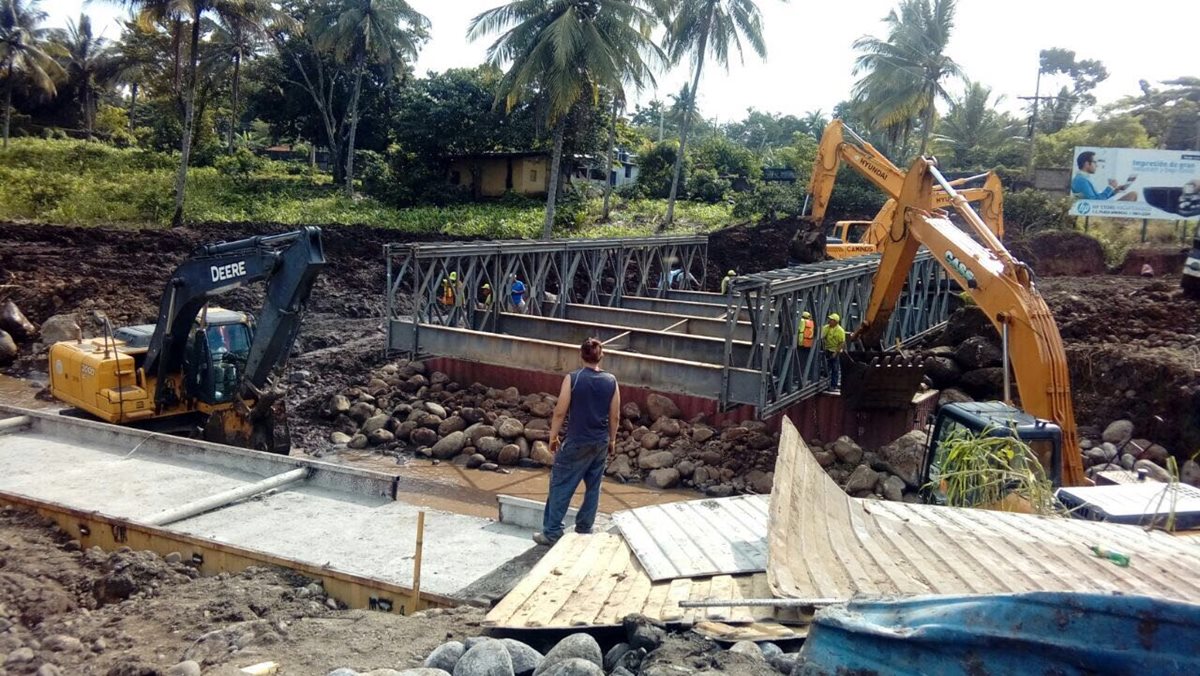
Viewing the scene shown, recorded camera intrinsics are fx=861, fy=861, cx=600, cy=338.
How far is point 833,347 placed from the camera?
490 inches

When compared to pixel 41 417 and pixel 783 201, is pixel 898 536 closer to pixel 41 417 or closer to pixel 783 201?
pixel 41 417

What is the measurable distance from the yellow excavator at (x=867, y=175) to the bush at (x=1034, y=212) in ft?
36.2

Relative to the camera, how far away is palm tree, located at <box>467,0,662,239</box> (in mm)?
22125

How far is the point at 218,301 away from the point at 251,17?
40.6 ft

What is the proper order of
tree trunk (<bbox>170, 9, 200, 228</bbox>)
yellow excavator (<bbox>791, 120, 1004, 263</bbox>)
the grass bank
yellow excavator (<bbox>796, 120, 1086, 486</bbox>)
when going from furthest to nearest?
the grass bank < tree trunk (<bbox>170, 9, 200, 228</bbox>) < yellow excavator (<bbox>791, 120, 1004, 263</bbox>) < yellow excavator (<bbox>796, 120, 1086, 486</bbox>)

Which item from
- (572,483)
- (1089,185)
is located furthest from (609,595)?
(1089,185)

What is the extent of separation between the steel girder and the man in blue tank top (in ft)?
15.8

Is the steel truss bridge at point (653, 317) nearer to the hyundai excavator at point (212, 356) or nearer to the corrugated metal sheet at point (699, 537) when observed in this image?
the hyundai excavator at point (212, 356)

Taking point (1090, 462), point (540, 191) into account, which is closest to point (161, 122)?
point (540, 191)

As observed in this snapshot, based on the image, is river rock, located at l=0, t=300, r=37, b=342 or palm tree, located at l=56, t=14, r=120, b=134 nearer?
river rock, located at l=0, t=300, r=37, b=342

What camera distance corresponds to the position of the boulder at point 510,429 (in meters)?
12.7

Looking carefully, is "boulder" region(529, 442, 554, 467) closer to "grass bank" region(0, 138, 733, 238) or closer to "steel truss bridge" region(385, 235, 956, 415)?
"steel truss bridge" region(385, 235, 956, 415)

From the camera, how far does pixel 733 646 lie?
370cm

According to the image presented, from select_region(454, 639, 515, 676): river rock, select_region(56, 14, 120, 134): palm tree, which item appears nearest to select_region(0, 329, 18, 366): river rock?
select_region(454, 639, 515, 676): river rock
